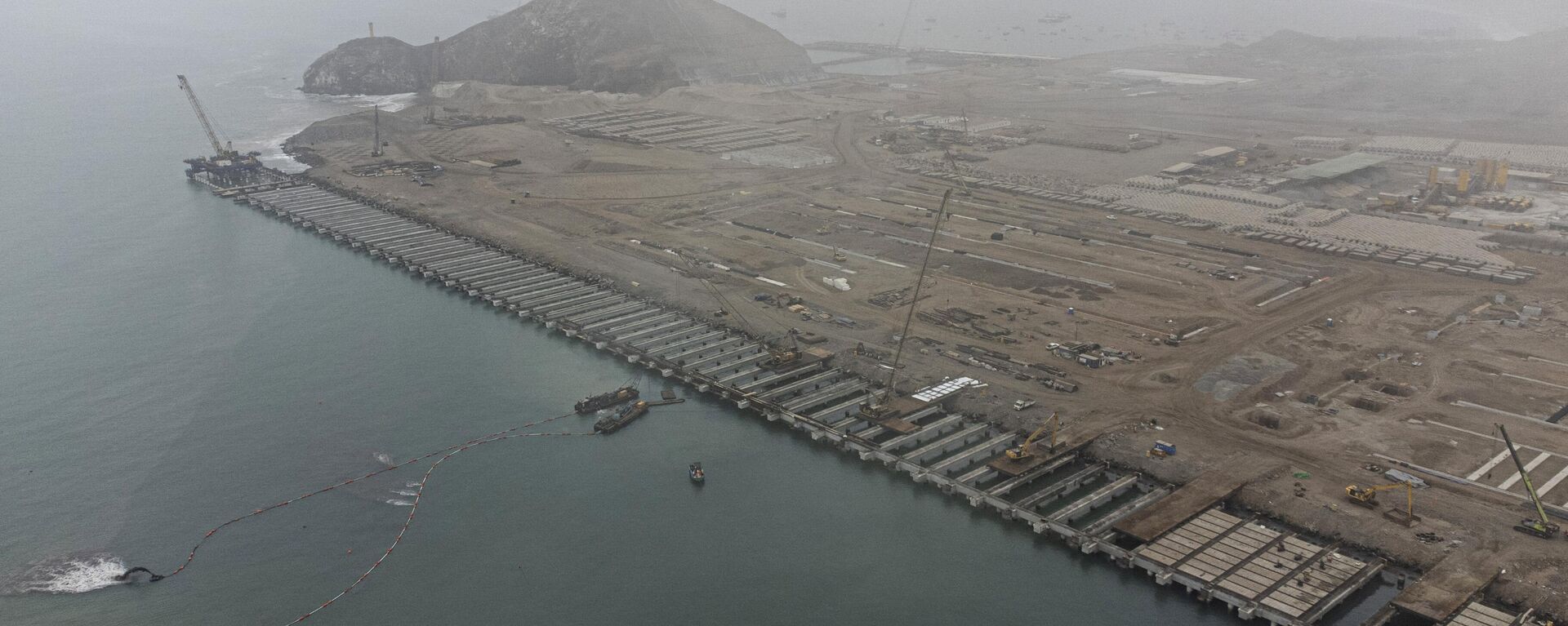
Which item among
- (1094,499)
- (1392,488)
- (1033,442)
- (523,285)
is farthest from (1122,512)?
(523,285)

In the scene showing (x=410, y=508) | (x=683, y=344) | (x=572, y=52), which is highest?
(x=572, y=52)

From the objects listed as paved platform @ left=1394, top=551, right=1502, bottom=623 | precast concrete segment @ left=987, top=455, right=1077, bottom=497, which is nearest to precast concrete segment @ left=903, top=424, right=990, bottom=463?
precast concrete segment @ left=987, top=455, right=1077, bottom=497

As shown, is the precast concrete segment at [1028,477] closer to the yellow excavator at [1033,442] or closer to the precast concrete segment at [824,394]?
the yellow excavator at [1033,442]

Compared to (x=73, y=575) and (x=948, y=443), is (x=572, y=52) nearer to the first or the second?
(x=948, y=443)

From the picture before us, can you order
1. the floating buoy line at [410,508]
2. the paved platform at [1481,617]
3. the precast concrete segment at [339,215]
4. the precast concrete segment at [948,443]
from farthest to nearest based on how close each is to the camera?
the precast concrete segment at [339,215], the precast concrete segment at [948,443], the floating buoy line at [410,508], the paved platform at [1481,617]

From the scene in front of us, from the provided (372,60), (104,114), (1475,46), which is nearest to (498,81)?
(372,60)

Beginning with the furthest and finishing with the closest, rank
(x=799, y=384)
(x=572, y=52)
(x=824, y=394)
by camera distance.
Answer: (x=572, y=52) < (x=799, y=384) < (x=824, y=394)

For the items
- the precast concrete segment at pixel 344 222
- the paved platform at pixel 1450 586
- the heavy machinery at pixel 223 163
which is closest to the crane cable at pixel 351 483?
the paved platform at pixel 1450 586
